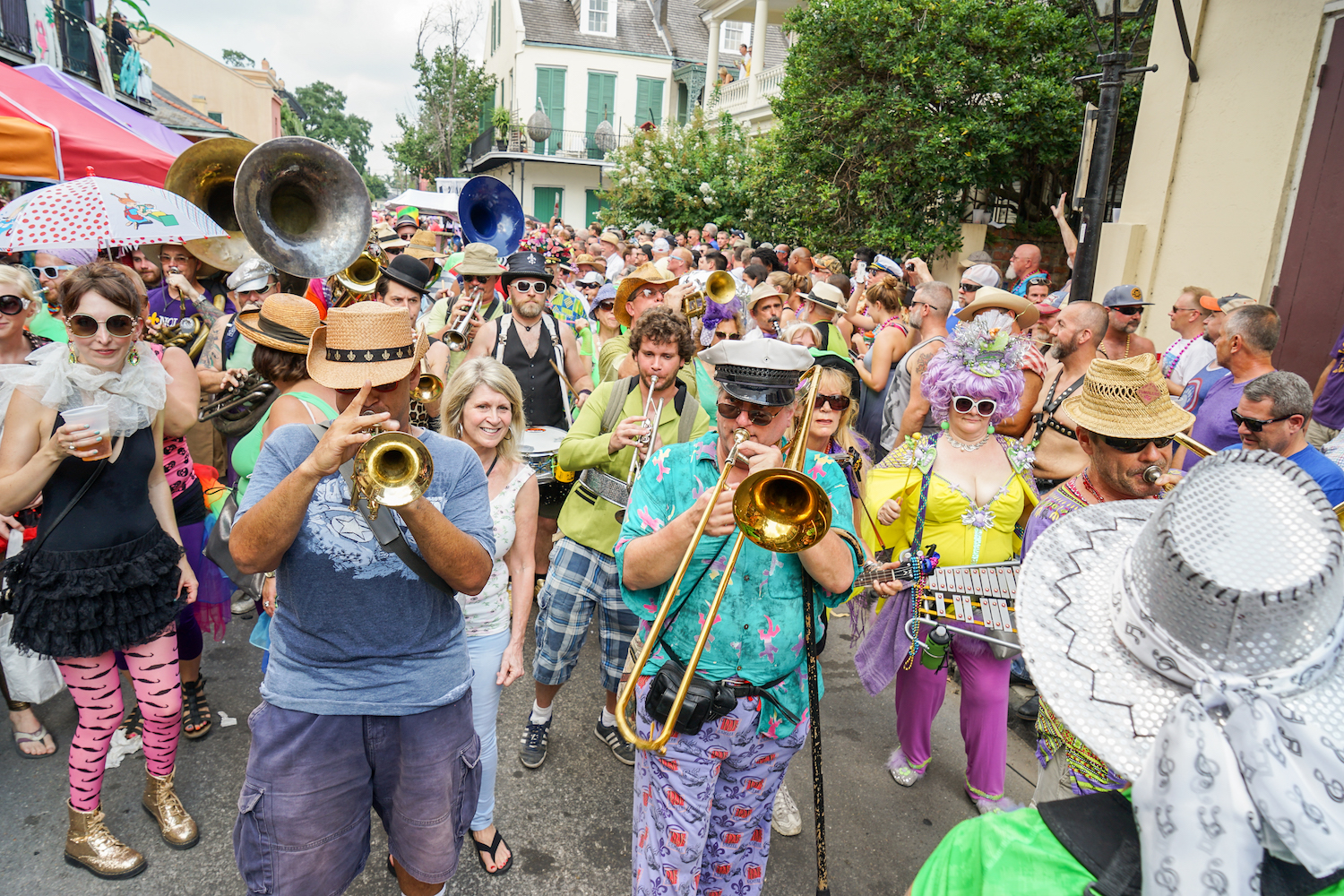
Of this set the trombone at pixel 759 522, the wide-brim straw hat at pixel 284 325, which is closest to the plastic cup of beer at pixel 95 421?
the wide-brim straw hat at pixel 284 325

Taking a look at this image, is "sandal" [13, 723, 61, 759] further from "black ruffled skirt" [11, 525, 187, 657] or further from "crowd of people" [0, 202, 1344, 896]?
"black ruffled skirt" [11, 525, 187, 657]

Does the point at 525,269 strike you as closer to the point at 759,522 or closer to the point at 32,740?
the point at 32,740

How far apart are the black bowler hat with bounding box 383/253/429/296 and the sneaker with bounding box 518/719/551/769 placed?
322 centimetres

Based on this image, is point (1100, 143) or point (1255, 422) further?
point (1100, 143)

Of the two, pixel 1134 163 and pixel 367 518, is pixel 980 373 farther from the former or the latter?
pixel 1134 163

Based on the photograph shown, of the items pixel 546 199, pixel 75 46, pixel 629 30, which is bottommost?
pixel 546 199

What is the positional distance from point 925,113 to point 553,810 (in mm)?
10740

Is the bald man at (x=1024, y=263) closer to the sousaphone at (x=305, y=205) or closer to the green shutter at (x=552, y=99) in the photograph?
the sousaphone at (x=305, y=205)

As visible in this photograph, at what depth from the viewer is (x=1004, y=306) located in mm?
5938

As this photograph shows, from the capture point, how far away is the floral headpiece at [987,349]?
369 centimetres

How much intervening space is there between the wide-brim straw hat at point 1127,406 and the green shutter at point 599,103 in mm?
36102

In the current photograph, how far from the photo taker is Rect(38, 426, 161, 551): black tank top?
3.10 metres

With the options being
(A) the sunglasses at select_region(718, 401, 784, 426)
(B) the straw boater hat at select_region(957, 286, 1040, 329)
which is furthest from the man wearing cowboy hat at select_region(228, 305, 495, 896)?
(B) the straw boater hat at select_region(957, 286, 1040, 329)

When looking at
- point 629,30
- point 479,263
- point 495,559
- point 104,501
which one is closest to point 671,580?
point 495,559
